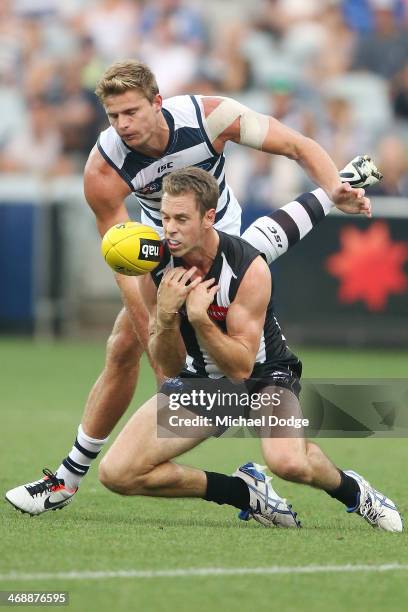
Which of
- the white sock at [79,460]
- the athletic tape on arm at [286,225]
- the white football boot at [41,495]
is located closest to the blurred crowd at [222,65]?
the athletic tape on arm at [286,225]

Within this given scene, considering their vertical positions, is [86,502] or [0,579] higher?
[0,579]

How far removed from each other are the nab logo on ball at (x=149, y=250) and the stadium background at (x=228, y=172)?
104 inches

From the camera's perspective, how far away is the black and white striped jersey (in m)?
6.11

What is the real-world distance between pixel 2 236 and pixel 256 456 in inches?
299

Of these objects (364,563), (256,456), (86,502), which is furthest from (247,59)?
(364,563)

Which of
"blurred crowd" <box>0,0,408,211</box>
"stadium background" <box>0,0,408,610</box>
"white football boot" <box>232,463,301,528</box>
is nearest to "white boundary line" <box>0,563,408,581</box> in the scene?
"white football boot" <box>232,463,301,528</box>

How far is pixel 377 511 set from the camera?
6242mm

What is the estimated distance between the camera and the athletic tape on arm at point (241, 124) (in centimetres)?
690

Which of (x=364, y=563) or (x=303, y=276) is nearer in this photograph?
(x=364, y=563)

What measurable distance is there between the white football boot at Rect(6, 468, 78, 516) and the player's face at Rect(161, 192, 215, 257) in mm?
1496

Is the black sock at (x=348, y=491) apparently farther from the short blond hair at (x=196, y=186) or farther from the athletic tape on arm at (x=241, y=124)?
the athletic tape on arm at (x=241, y=124)

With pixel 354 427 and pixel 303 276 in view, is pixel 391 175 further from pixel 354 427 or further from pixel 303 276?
pixel 354 427

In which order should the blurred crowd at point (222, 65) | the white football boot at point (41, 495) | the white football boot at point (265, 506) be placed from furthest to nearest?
1. the blurred crowd at point (222, 65)
2. the white football boot at point (41, 495)
3. the white football boot at point (265, 506)

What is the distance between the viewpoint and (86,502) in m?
7.09
